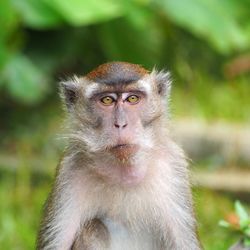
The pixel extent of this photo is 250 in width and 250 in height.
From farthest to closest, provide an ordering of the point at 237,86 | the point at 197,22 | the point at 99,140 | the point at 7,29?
the point at 237,86 < the point at 197,22 < the point at 7,29 < the point at 99,140

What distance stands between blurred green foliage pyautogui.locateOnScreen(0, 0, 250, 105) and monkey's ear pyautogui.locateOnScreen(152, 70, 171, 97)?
3.13m

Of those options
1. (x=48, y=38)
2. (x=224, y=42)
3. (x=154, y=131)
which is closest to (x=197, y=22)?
(x=224, y=42)

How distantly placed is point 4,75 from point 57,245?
4.37 metres

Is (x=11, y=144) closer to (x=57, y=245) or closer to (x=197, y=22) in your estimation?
(x=197, y=22)

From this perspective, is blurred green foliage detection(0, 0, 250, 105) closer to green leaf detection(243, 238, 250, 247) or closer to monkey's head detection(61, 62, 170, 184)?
monkey's head detection(61, 62, 170, 184)

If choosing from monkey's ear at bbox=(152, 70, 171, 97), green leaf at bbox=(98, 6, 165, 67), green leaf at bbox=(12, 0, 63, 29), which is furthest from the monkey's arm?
green leaf at bbox=(98, 6, 165, 67)

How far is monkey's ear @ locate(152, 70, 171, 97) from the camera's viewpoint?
264 inches

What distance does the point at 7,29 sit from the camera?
32.1ft

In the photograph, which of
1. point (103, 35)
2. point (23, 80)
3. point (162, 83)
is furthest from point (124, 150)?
point (103, 35)

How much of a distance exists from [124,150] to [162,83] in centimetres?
81

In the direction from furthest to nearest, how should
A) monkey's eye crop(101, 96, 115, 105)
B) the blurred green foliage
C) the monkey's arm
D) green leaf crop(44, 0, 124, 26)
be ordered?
1. the blurred green foliage
2. green leaf crop(44, 0, 124, 26)
3. the monkey's arm
4. monkey's eye crop(101, 96, 115, 105)

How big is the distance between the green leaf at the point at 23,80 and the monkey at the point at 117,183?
4.05 meters

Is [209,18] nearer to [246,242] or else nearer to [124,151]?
[246,242]

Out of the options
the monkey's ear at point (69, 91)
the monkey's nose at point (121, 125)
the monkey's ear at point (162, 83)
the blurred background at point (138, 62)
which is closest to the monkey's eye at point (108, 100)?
the monkey's nose at point (121, 125)
